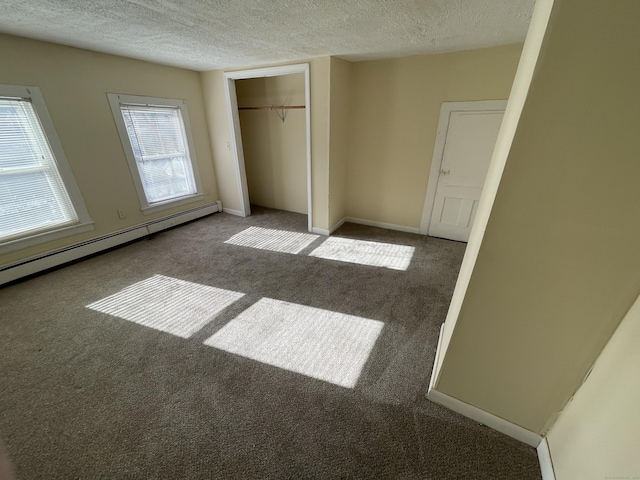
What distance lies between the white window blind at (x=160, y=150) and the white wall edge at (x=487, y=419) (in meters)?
4.05

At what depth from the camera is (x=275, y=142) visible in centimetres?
418

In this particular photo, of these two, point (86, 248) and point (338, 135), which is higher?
point (338, 135)

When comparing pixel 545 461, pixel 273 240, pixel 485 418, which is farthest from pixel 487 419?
pixel 273 240

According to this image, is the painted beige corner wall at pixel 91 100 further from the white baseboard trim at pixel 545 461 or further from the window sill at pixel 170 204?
the white baseboard trim at pixel 545 461

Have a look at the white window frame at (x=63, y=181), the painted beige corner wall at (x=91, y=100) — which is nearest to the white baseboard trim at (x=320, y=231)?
the painted beige corner wall at (x=91, y=100)

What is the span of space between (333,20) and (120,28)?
175 cm

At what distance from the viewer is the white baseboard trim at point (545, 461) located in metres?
1.05

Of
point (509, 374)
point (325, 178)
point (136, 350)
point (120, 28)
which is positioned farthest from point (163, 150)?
point (509, 374)

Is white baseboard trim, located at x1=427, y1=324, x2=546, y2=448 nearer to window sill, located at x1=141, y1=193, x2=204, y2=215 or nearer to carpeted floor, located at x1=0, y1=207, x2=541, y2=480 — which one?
carpeted floor, located at x1=0, y1=207, x2=541, y2=480

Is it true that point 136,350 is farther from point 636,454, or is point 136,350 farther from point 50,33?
point 50,33

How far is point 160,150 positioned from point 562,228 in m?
4.29

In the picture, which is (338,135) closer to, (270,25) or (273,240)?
(270,25)

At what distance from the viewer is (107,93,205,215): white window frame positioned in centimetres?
290

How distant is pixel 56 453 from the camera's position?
3.84 feet
